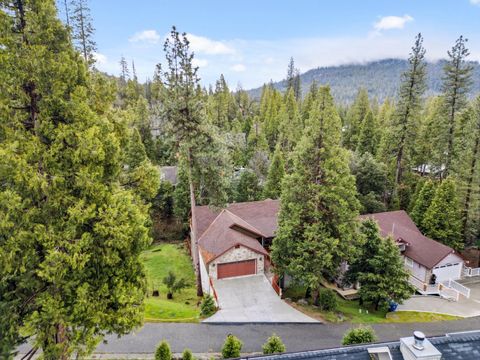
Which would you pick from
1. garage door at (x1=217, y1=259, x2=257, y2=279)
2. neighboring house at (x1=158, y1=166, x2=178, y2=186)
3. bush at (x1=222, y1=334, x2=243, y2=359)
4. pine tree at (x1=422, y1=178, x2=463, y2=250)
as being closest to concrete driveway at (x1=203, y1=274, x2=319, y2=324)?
garage door at (x1=217, y1=259, x2=257, y2=279)

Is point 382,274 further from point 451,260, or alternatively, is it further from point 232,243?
point 451,260

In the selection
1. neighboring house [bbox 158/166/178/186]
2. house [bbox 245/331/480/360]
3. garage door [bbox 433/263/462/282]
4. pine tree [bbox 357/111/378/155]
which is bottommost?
garage door [bbox 433/263/462/282]

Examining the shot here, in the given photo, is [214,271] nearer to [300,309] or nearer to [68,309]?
[300,309]

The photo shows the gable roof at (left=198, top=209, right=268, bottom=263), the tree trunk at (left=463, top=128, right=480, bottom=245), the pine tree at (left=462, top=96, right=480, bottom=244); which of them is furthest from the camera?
the tree trunk at (left=463, top=128, right=480, bottom=245)

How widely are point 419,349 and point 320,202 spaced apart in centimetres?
1023

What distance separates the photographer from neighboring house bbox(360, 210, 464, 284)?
83.5 feet

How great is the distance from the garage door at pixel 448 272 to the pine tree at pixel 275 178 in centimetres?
1631

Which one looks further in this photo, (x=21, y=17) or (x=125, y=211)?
(x=125, y=211)

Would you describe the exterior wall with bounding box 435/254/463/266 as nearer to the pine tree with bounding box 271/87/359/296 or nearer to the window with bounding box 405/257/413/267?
the window with bounding box 405/257/413/267

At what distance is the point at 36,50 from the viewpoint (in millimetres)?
7445

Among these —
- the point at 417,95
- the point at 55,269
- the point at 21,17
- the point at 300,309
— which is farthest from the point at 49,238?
the point at 417,95

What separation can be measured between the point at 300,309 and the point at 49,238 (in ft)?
51.2

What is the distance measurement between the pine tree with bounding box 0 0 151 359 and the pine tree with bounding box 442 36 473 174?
34.4 m

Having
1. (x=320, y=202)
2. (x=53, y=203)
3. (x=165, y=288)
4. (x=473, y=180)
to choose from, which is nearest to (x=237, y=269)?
(x=165, y=288)
